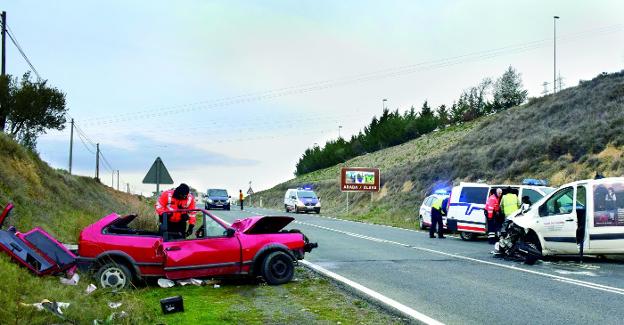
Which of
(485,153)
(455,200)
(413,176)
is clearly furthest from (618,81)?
(455,200)

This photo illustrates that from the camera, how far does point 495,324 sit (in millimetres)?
7246

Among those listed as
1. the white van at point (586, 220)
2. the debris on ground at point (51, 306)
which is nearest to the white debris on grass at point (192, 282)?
the debris on ground at point (51, 306)

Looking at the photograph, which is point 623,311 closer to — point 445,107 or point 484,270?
point 484,270

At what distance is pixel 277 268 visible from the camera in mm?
10430

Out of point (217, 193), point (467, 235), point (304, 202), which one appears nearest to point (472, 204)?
point (467, 235)

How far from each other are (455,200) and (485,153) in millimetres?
25064

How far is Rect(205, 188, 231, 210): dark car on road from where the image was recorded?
157 ft

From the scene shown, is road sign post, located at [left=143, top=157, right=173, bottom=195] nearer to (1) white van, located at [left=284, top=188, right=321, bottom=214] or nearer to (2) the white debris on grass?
(2) the white debris on grass

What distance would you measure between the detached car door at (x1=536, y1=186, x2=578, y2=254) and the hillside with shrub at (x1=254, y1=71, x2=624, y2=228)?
15836 millimetres

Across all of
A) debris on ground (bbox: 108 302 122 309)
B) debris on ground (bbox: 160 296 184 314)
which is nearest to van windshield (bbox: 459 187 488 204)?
debris on ground (bbox: 160 296 184 314)

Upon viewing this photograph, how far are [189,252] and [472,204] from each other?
13372 millimetres

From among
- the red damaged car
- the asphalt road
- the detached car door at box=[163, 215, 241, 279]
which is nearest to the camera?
the asphalt road

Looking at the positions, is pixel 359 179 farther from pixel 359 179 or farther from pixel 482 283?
pixel 482 283

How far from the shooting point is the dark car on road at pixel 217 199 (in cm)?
4800
